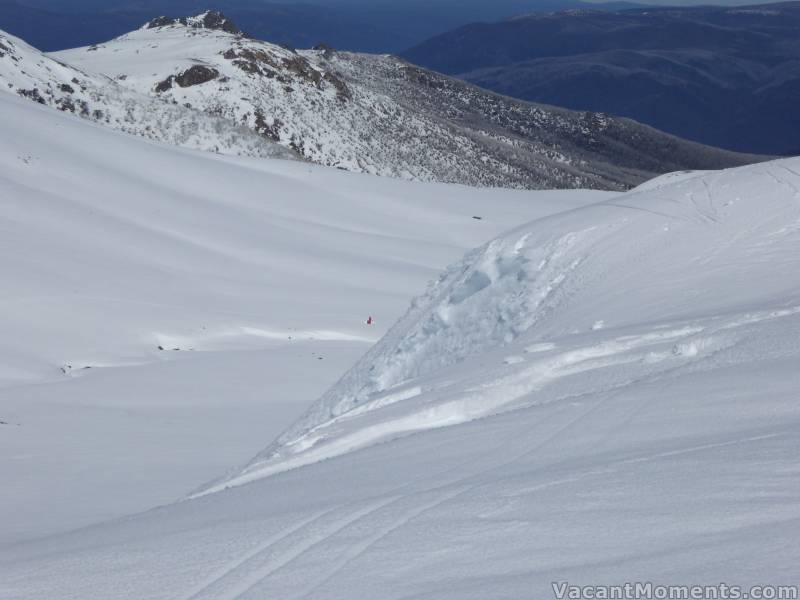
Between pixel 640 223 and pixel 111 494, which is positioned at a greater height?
pixel 640 223

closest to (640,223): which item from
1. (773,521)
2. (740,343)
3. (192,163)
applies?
(740,343)

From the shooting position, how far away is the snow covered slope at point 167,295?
10.1 m

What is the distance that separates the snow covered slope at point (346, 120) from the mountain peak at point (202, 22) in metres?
0.17

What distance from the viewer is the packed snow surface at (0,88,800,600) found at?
3420 mm

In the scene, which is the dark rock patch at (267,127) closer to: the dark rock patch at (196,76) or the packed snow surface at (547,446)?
the dark rock patch at (196,76)

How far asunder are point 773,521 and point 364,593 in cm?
148

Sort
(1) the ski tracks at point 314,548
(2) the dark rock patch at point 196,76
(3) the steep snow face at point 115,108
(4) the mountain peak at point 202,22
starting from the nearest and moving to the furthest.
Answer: (1) the ski tracks at point 314,548, (3) the steep snow face at point 115,108, (2) the dark rock patch at point 196,76, (4) the mountain peak at point 202,22

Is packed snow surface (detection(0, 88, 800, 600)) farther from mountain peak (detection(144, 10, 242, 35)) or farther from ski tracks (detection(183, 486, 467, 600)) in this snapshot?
mountain peak (detection(144, 10, 242, 35))

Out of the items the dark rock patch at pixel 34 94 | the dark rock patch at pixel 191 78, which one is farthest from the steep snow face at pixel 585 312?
the dark rock patch at pixel 191 78

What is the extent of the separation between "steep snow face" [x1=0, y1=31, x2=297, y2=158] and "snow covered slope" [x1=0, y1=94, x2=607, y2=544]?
38.4 ft

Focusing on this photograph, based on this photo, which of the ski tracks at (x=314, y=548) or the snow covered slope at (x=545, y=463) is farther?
the ski tracks at (x=314, y=548)

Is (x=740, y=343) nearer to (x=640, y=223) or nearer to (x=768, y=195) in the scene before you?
(x=640, y=223)

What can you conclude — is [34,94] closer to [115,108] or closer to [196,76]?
[115,108]

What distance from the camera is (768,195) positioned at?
1012 centimetres
